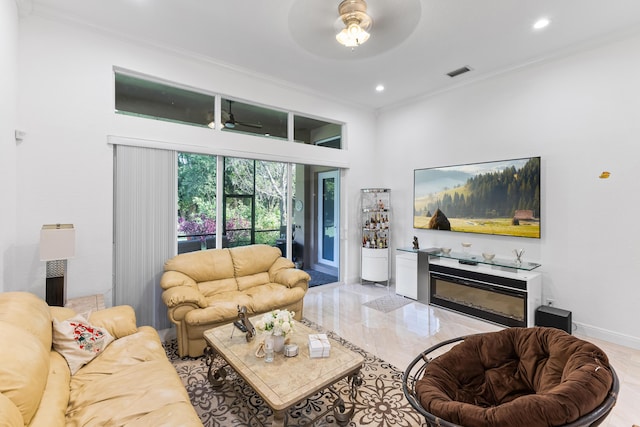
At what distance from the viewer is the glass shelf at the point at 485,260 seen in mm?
3682

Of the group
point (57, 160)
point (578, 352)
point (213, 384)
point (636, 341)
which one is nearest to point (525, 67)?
point (636, 341)

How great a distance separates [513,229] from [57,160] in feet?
18.6

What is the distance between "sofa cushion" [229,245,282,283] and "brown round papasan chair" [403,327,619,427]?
286 cm

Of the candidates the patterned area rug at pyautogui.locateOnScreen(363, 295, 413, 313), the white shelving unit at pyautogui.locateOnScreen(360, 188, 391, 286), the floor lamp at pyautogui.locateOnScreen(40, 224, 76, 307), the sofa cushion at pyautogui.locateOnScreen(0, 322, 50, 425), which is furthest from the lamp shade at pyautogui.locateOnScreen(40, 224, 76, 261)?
the white shelving unit at pyautogui.locateOnScreen(360, 188, 391, 286)

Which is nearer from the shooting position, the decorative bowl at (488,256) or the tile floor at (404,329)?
the tile floor at (404,329)

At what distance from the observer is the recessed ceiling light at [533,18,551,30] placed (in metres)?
3.08

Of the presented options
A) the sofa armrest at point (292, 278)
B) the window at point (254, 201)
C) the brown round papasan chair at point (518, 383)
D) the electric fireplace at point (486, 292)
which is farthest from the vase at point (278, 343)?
the electric fireplace at point (486, 292)

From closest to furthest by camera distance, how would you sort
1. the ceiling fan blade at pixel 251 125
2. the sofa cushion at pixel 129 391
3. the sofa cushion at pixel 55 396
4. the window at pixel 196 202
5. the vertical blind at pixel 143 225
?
1. the sofa cushion at pixel 55 396
2. the sofa cushion at pixel 129 391
3. the vertical blind at pixel 143 225
4. the window at pixel 196 202
5. the ceiling fan blade at pixel 251 125

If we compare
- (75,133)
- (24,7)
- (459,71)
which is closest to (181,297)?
(75,133)

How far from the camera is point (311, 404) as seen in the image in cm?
228

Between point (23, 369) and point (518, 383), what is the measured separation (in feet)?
8.45

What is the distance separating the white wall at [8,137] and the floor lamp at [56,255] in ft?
0.93

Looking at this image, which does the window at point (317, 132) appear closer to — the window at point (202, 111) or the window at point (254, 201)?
the window at point (202, 111)

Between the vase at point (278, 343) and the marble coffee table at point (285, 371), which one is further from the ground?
the vase at point (278, 343)
